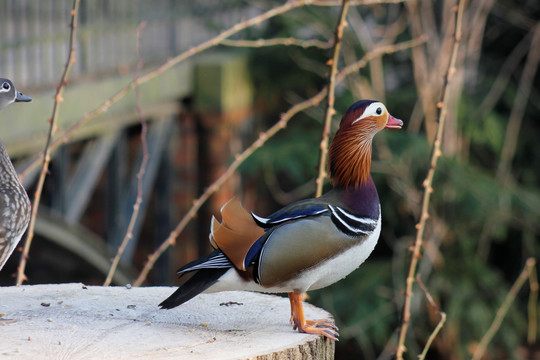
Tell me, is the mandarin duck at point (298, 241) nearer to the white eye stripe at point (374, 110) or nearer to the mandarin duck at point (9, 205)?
the white eye stripe at point (374, 110)

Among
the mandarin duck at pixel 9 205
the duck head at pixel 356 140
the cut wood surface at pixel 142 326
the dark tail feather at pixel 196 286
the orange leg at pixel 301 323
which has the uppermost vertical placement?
the duck head at pixel 356 140

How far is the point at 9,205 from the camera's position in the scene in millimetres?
1874

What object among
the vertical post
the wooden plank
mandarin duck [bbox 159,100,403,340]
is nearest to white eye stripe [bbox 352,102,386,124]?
mandarin duck [bbox 159,100,403,340]

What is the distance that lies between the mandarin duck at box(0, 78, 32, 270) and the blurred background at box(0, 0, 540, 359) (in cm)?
223

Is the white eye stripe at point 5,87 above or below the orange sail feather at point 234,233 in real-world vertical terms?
above

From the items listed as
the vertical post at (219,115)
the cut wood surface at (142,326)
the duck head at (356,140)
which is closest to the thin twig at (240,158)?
the cut wood surface at (142,326)

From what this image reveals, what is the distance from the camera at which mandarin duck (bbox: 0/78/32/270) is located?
1848mm

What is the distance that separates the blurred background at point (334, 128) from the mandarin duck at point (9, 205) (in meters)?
2.23

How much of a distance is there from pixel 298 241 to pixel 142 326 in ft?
1.23

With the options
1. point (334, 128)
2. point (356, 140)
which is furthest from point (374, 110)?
point (334, 128)

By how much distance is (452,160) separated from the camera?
16.5ft

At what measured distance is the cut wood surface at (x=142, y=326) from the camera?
165 cm

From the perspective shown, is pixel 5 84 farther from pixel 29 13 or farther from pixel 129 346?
pixel 29 13

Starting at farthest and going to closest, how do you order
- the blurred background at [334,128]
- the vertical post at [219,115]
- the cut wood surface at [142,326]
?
Result: 1. the vertical post at [219,115]
2. the blurred background at [334,128]
3. the cut wood surface at [142,326]
